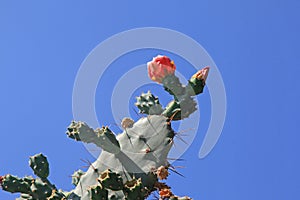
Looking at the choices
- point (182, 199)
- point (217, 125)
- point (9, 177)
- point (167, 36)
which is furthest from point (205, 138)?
point (9, 177)

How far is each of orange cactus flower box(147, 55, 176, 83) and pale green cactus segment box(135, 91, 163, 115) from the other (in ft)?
0.59

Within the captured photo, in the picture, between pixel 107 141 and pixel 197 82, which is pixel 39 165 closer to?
pixel 107 141

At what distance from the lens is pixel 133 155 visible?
4020 millimetres

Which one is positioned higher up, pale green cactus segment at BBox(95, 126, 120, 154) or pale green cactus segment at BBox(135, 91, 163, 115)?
pale green cactus segment at BBox(135, 91, 163, 115)

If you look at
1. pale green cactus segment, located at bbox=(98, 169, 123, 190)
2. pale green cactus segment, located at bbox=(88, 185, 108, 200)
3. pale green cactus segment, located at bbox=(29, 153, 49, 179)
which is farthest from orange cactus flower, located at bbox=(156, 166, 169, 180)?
pale green cactus segment, located at bbox=(29, 153, 49, 179)

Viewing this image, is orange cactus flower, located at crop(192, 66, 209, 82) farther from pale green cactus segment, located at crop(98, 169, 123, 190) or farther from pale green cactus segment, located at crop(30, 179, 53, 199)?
pale green cactus segment, located at crop(30, 179, 53, 199)

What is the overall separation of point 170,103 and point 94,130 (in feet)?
2.57

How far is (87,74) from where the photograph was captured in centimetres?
397

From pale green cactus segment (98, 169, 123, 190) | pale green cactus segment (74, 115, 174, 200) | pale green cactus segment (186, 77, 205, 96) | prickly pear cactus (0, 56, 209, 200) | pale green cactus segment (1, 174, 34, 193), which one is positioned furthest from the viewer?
pale green cactus segment (186, 77, 205, 96)

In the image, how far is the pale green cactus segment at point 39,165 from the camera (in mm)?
4273

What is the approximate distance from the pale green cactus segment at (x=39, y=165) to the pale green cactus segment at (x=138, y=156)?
0.39 meters

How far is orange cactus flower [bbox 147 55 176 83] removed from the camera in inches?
176

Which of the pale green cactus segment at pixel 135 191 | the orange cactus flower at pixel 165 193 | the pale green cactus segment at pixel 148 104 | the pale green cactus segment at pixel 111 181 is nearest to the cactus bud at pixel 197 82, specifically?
the pale green cactus segment at pixel 148 104

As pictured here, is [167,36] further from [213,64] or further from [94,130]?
[94,130]
